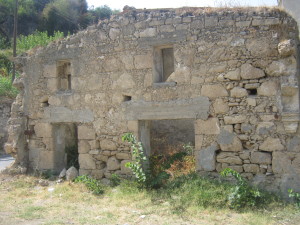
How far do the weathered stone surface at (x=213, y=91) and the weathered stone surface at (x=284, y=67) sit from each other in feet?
3.19

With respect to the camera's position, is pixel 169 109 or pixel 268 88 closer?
pixel 268 88

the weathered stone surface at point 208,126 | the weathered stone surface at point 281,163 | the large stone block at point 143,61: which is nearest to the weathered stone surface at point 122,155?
the weathered stone surface at point 208,126

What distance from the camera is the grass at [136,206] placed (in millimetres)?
5082

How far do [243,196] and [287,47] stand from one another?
2.78 metres

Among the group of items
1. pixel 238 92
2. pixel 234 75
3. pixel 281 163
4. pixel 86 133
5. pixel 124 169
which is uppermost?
pixel 234 75

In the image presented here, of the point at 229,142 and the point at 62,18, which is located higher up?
the point at 62,18

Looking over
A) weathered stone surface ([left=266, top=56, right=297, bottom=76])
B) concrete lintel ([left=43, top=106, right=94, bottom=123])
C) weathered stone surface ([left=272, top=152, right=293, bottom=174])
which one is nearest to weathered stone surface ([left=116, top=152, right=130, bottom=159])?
concrete lintel ([left=43, top=106, right=94, bottom=123])

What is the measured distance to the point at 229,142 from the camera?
6176mm

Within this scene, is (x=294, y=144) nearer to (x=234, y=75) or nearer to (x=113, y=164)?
(x=234, y=75)

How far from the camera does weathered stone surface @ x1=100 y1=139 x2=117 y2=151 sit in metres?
7.28

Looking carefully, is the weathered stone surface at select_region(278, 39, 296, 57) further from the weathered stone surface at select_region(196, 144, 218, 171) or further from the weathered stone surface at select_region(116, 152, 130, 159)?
the weathered stone surface at select_region(116, 152, 130, 159)

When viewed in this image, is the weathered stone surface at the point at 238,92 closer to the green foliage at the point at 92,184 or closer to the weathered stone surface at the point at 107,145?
the weathered stone surface at the point at 107,145

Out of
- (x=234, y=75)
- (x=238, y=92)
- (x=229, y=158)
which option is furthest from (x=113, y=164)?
(x=234, y=75)

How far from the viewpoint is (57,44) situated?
816 centimetres
